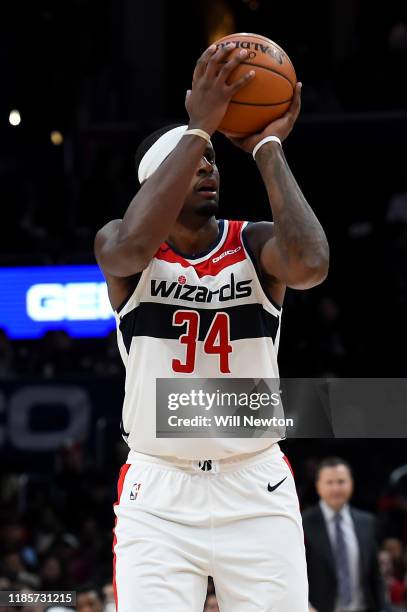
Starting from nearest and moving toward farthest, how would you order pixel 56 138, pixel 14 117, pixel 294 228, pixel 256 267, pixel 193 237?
1. pixel 294 228
2. pixel 256 267
3. pixel 193 237
4. pixel 14 117
5. pixel 56 138

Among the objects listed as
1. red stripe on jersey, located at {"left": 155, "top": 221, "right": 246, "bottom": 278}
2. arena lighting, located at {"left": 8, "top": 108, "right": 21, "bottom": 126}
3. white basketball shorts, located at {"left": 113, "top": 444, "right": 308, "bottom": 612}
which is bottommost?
white basketball shorts, located at {"left": 113, "top": 444, "right": 308, "bottom": 612}

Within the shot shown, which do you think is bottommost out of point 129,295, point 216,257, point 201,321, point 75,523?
point 201,321

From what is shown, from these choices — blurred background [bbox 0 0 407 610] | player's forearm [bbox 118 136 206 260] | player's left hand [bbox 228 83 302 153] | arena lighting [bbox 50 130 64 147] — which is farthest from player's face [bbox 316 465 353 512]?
arena lighting [bbox 50 130 64 147]

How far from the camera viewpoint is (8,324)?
503 inches

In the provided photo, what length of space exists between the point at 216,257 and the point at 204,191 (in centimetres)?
23

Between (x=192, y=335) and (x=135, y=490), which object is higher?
(x=192, y=335)

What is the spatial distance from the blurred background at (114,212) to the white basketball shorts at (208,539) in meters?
6.29

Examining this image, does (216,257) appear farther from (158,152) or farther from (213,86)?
(213,86)

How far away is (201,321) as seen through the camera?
3984 millimetres

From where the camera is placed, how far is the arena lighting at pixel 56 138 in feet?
45.0

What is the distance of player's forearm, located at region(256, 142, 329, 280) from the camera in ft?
12.2

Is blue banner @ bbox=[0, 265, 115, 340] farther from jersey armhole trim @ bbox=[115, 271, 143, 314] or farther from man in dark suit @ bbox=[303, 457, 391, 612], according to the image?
jersey armhole trim @ bbox=[115, 271, 143, 314]

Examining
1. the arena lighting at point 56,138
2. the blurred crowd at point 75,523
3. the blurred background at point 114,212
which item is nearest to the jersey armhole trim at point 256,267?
the blurred crowd at point 75,523

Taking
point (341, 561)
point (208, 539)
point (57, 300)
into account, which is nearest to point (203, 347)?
point (208, 539)
